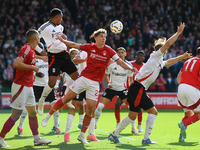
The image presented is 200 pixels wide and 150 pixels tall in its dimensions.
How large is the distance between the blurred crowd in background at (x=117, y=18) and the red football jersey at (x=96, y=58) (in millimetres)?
11232

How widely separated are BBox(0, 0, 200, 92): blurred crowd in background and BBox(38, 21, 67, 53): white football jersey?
10.3m

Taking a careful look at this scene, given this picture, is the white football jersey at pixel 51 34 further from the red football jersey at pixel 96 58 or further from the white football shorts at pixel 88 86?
the white football shorts at pixel 88 86

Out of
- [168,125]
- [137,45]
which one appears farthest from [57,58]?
[137,45]

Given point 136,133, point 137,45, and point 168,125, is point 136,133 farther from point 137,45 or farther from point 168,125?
point 137,45

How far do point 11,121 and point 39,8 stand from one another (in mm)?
16090

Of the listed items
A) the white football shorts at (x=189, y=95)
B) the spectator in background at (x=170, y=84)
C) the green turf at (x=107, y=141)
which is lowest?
the green turf at (x=107, y=141)

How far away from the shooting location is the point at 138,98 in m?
7.50

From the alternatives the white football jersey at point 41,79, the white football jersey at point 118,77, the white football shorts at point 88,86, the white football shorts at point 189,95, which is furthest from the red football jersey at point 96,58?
the white football jersey at point 41,79

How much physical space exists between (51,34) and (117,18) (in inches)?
584

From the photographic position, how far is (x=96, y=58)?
24.3 ft

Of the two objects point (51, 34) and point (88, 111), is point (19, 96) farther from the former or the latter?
point (51, 34)

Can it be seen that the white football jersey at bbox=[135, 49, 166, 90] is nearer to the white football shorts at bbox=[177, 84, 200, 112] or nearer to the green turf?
the white football shorts at bbox=[177, 84, 200, 112]

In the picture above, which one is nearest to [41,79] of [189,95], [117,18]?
[189,95]

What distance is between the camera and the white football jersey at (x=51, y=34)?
325 inches
